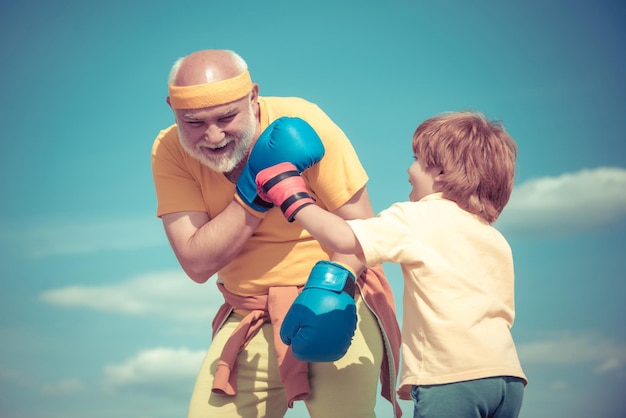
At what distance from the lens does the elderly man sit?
141 inches

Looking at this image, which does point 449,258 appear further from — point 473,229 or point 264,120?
point 264,120

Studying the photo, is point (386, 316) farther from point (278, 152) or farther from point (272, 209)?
point (278, 152)

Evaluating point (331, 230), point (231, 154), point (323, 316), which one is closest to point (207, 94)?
point (231, 154)

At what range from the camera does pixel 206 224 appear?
3.71 metres

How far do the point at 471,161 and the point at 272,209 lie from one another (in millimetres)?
939

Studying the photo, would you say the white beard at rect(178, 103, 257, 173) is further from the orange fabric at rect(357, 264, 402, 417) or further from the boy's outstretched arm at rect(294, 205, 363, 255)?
the orange fabric at rect(357, 264, 402, 417)

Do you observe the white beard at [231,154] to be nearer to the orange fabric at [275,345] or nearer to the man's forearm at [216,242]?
the man's forearm at [216,242]

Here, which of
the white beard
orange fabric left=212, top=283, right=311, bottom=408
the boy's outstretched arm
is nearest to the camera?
the boy's outstretched arm

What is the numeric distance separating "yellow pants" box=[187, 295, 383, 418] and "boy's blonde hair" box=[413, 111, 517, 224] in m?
0.77

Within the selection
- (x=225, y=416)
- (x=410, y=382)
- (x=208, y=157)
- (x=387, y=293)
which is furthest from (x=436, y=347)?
(x=208, y=157)

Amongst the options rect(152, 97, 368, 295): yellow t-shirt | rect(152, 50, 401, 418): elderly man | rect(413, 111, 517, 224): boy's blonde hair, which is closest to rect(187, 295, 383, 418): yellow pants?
rect(152, 50, 401, 418): elderly man

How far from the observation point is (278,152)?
340 centimetres

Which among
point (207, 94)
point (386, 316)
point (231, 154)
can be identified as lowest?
point (386, 316)

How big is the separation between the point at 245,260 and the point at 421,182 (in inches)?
37.1
